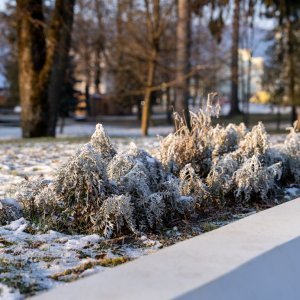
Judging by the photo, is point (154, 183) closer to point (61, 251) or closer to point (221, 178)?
point (221, 178)

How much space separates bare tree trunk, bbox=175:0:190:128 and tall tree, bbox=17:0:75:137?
3.56 meters

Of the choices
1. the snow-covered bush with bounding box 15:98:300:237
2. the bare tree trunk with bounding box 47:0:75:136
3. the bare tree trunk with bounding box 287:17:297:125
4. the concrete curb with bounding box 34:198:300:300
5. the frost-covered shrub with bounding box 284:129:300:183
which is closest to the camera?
the concrete curb with bounding box 34:198:300:300

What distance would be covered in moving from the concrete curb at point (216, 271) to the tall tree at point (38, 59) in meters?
14.1

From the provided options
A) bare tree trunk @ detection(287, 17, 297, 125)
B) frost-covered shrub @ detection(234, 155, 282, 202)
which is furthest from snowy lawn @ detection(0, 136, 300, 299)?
bare tree trunk @ detection(287, 17, 297, 125)

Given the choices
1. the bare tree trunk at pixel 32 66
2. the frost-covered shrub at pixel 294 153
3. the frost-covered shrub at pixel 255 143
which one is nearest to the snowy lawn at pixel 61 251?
the frost-covered shrub at pixel 255 143

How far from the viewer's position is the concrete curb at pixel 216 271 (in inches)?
105

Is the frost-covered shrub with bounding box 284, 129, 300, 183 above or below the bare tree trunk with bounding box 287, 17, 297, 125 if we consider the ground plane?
below

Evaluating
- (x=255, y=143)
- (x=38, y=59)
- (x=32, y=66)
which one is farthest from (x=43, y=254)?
(x=38, y=59)

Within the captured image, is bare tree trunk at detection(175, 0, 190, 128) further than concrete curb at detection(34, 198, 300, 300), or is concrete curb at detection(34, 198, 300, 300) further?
bare tree trunk at detection(175, 0, 190, 128)

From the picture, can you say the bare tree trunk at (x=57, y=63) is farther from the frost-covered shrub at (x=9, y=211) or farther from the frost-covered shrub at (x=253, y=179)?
the frost-covered shrub at (x=9, y=211)

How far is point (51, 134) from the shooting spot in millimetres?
18172

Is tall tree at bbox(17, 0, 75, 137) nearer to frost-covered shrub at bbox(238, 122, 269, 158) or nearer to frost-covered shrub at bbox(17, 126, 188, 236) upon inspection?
frost-covered shrub at bbox(238, 122, 269, 158)

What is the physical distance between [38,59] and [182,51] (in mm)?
4790

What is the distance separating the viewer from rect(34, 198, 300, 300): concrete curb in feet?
8.76
